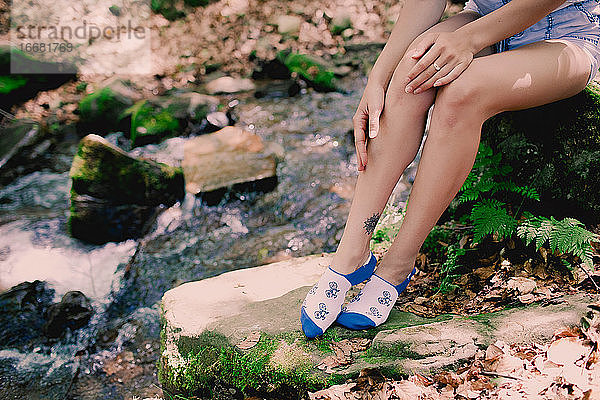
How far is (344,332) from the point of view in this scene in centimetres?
227

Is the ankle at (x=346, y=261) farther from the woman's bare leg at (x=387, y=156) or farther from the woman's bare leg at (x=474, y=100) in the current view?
the woman's bare leg at (x=474, y=100)

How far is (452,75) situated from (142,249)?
135 inches

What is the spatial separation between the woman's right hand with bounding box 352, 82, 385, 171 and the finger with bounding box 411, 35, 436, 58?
0.24 m

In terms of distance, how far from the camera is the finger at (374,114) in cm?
217

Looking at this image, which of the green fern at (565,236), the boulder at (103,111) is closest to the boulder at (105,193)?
the boulder at (103,111)

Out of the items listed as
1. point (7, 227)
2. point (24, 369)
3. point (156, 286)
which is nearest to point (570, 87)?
point (156, 286)

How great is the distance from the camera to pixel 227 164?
5.23m

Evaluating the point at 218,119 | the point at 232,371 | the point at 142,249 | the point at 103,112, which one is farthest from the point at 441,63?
the point at 103,112

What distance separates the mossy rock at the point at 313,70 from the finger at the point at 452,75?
514cm

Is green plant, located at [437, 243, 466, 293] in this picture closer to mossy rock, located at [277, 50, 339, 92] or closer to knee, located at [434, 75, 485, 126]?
knee, located at [434, 75, 485, 126]

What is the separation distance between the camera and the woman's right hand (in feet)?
7.16

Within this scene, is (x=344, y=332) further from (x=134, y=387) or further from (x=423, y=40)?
(x=134, y=387)

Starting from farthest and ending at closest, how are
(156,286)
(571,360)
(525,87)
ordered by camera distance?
(156,286) < (525,87) < (571,360)

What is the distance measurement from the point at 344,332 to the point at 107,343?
6.95ft
